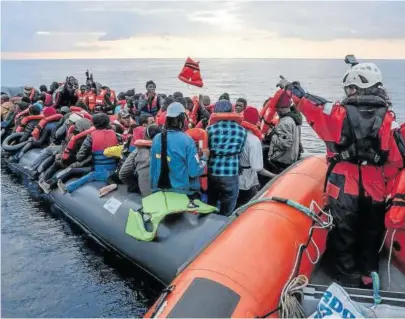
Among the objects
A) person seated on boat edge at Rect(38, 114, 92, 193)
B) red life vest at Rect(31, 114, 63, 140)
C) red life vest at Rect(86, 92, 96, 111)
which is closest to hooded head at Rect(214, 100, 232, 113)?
person seated on boat edge at Rect(38, 114, 92, 193)

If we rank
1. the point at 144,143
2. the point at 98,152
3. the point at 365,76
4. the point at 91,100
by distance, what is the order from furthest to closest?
the point at 91,100
the point at 98,152
the point at 144,143
the point at 365,76

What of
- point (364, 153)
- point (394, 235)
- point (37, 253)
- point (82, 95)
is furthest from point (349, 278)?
point (82, 95)

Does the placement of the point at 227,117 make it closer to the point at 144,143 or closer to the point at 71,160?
the point at 144,143

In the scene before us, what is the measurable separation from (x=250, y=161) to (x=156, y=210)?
3.90 ft

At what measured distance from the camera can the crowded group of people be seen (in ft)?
9.34

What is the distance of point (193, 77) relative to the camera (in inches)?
287

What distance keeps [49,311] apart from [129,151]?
2072 mm

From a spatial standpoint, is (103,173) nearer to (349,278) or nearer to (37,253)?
(37,253)

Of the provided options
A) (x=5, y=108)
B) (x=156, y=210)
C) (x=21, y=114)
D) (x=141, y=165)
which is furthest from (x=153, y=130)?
(x=5, y=108)

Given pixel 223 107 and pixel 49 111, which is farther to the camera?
pixel 49 111

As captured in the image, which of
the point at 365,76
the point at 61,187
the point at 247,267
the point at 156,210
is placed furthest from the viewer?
the point at 61,187

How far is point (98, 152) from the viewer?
5633 millimetres

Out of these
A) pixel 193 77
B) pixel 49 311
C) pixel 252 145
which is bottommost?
pixel 49 311

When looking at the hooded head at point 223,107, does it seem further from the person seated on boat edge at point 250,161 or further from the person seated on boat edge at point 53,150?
the person seated on boat edge at point 53,150
